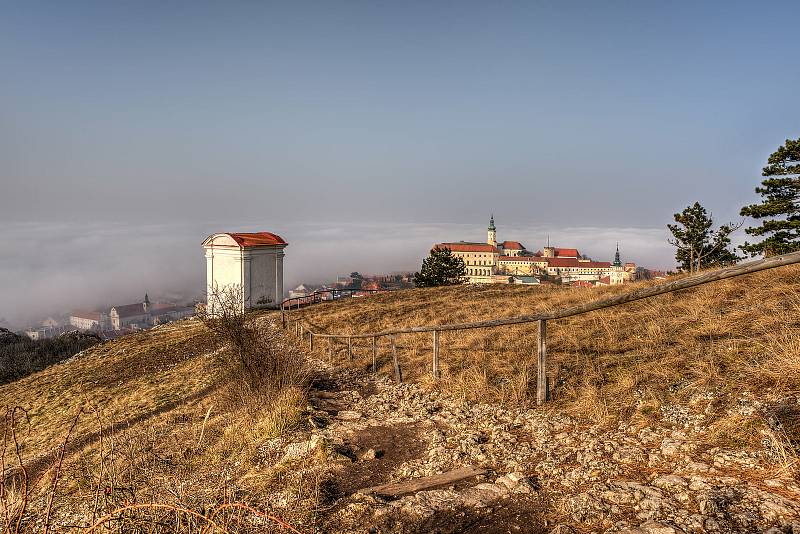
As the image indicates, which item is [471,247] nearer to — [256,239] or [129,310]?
[129,310]

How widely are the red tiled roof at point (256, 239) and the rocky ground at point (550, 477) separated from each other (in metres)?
24.4

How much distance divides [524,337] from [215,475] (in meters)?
6.74

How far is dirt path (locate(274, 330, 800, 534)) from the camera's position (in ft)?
10.4

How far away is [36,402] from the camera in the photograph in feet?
52.3

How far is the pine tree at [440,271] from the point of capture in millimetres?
46794

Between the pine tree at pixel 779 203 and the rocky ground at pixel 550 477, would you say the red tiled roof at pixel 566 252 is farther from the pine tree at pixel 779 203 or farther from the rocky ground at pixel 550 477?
the rocky ground at pixel 550 477

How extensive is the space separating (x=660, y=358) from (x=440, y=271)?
40.7 m

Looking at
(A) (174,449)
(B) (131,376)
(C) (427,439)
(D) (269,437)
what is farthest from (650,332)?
(B) (131,376)

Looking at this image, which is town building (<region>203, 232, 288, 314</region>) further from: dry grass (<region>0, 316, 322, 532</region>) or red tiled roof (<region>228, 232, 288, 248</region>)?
dry grass (<region>0, 316, 322, 532</region>)

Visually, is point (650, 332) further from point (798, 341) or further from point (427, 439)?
→ point (427, 439)

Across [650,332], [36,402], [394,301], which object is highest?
[650,332]

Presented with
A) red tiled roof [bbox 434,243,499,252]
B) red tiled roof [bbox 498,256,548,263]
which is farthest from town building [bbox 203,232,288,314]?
red tiled roof [bbox 498,256,548,263]

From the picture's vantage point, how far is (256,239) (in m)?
30.2

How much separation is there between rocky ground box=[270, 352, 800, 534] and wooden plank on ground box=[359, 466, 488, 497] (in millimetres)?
90
